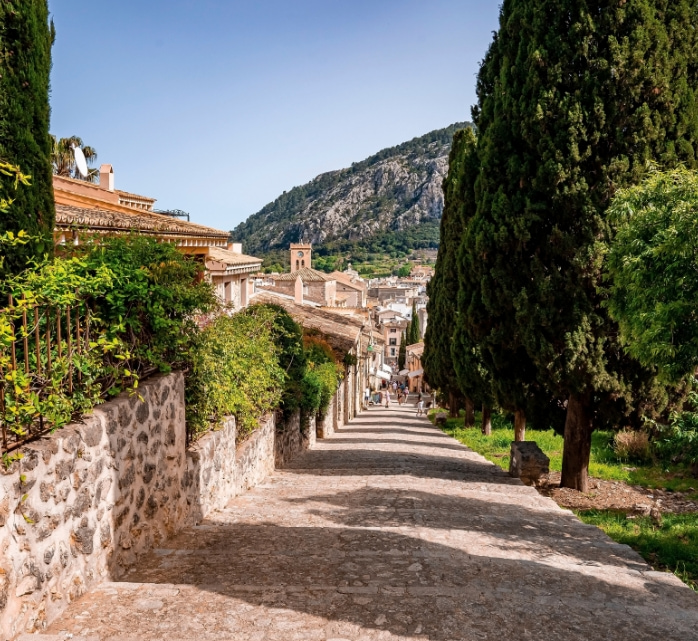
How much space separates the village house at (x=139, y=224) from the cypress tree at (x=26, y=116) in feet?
1.80

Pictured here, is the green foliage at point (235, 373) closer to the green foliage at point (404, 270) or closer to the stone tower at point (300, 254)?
the stone tower at point (300, 254)

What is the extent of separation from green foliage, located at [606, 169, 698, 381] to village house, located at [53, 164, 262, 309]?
16.6 feet

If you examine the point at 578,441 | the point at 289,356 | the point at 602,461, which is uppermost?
the point at 289,356

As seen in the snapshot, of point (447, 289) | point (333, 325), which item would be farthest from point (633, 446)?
point (333, 325)

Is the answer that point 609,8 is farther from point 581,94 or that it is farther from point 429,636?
point 429,636

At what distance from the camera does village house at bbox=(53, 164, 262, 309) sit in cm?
1023

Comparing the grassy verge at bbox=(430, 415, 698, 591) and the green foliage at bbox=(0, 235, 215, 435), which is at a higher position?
the green foliage at bbox=(0, 235, 215, 435)

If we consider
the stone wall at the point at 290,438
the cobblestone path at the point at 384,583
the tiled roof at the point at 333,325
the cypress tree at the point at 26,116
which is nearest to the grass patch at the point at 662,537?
the cobblestone path at the point at 384,583

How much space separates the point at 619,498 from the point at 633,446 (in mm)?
4562

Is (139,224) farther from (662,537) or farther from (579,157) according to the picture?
(662,537)

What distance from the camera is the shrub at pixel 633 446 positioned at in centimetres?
1480

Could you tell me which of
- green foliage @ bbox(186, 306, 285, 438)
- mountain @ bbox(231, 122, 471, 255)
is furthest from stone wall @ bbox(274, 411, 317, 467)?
mountain @ bbox(231, 122, 471, 255)

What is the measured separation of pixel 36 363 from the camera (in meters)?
4.05

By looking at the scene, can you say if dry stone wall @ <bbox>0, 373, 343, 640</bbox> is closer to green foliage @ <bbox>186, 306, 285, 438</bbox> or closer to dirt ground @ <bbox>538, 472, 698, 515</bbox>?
green foliage @ <bbox>186, 306, 285, 438</bbox>
